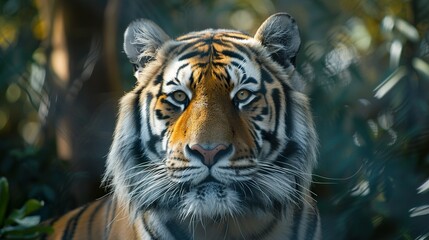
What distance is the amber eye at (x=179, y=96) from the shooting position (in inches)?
73.7

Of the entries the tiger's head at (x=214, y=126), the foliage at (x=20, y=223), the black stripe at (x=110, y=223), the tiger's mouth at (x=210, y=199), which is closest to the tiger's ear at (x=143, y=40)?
the tiger's head at (x=214, y=126)

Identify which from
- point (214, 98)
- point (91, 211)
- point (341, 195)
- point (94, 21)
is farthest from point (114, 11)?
point (214, 98)

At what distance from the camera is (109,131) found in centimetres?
336

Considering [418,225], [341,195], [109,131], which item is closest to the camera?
[418,225]

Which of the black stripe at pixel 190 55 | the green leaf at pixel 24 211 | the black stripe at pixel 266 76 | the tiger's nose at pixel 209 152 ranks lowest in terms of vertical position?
the green leaf at pixel 24 211

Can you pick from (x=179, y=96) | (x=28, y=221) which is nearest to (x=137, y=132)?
(x=179, y=96)

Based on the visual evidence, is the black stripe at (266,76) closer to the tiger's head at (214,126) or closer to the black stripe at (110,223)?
the tiger's head at (214,126)

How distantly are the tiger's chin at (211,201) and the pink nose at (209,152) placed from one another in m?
0.07

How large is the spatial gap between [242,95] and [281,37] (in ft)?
0.61

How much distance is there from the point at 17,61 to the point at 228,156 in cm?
208

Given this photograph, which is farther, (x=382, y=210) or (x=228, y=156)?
(x=382, y=210)

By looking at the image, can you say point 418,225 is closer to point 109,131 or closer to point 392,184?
point 392,184

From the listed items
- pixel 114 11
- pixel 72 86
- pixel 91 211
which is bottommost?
pixel 91 211

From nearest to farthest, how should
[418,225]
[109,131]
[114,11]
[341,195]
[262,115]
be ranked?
[262,115] < [418,225] < [341,195] < [109,131] < [114,11]
